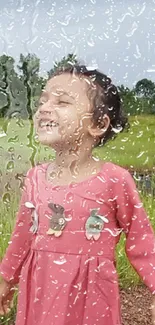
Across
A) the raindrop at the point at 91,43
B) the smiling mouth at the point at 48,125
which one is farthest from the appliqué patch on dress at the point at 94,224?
the raindrop at the point at 91,43

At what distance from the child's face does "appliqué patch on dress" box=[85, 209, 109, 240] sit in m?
0.09

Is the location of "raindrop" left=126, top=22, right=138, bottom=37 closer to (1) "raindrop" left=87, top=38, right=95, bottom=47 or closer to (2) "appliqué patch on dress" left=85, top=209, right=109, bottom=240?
(1) "raindrop" left=87, top=38, right=95, bottom=47

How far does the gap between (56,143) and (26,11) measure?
21 cm

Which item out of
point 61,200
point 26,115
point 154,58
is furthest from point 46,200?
point 154,58

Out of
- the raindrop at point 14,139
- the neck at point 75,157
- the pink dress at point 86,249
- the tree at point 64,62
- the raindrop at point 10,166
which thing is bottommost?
the pink dress at point 86,249

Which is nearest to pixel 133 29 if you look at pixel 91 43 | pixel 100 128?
pixel 91 43

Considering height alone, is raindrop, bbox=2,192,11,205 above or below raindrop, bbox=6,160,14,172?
below

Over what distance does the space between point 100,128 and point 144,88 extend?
106mm

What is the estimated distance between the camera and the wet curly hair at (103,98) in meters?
0.92

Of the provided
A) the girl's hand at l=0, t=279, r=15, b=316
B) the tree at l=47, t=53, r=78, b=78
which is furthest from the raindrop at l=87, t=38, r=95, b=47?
the girl's hand at l=0, t=279, r=15, b=316

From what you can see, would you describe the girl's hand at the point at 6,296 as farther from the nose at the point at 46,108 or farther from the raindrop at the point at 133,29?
the raindrop at the point at 133,29

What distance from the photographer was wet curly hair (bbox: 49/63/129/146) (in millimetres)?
919

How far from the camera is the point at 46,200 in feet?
3.04

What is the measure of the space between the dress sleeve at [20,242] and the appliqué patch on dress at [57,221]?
0.04 m
